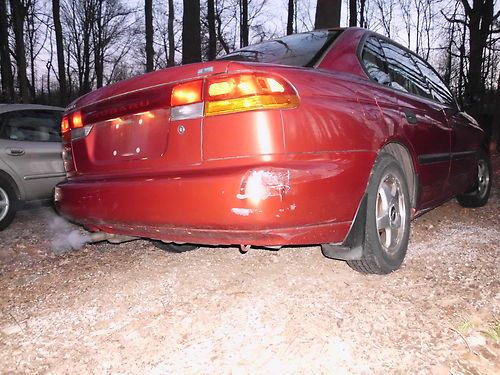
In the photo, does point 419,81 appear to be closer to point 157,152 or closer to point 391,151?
point 391,151

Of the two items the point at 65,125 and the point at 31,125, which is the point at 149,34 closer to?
the point at 31,125

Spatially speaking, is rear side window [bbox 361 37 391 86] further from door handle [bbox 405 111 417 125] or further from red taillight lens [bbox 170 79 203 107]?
red taillight lens [bbox 170 79 203 107]

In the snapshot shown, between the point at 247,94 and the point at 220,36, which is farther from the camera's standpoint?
the point at 220,36

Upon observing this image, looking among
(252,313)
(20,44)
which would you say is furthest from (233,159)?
(20,44)

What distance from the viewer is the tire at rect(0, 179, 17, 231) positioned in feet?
15.7

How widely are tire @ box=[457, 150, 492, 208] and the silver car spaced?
16.6 feet

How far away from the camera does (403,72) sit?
3354mm

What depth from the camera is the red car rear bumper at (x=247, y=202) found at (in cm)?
189

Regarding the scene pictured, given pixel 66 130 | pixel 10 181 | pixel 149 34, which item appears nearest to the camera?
pixel 66 130

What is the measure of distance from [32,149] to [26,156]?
12cm

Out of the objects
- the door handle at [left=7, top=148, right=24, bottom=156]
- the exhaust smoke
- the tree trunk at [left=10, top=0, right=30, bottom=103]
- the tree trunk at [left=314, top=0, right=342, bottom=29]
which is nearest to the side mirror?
the exhaust smoke

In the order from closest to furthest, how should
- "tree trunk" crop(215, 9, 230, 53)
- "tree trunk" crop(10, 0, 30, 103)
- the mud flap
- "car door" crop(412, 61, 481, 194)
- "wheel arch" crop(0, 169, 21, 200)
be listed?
the mud flap
"car door" crop(412, 61, 481, 194)
"wheel arch" crop(0, 169, 21, 200)
"tree trunk" crop(10, 0, 30, 103)
"tree trunk" crop(215, 9, 230, 53)

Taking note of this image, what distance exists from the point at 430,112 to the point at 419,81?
0.46 metres

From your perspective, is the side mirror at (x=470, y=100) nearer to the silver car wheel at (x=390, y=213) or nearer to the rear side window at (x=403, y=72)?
the rear side window at (x=403, y=72)
